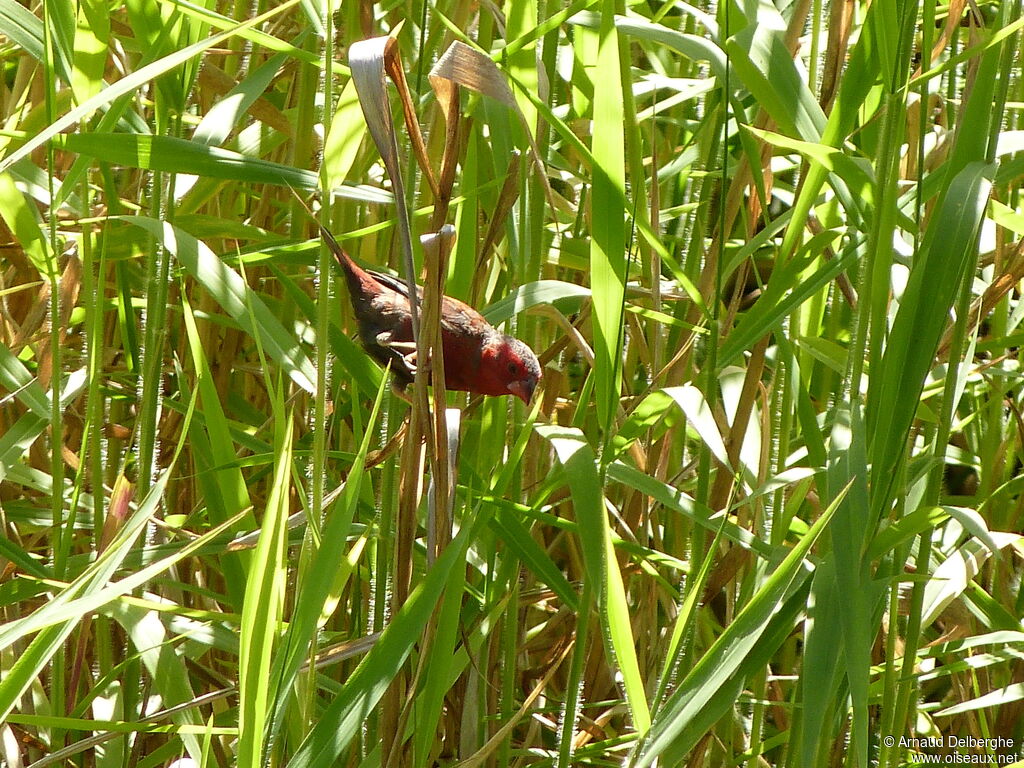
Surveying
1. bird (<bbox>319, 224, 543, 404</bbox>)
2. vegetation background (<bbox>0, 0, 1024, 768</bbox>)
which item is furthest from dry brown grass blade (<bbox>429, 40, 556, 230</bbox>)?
bird (<bbox>319, 224, 543, 404</bbox>)

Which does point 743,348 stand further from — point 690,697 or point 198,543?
point 198,543

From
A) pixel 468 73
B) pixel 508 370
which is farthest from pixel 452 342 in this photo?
pixel 468 73

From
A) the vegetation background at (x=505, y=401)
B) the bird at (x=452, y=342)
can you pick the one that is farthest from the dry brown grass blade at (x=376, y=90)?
the bird at (x=452, y=342)

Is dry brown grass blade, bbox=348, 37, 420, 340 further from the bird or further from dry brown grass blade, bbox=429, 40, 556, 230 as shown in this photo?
the bird

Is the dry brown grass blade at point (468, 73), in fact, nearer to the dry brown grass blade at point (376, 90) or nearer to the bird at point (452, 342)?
the dry brown grass blade at point (376, 90)

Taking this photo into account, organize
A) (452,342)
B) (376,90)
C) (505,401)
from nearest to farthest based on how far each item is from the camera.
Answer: (376,90) < (452,342) < (505,401)

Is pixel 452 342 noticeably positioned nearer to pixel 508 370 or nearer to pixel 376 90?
pixel 508 370

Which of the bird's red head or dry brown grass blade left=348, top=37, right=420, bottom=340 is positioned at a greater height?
dry brown grass blade left=348, top=37, right=420, bottom=340
